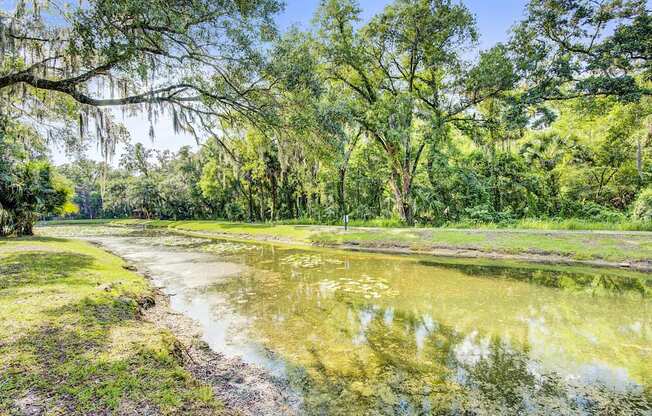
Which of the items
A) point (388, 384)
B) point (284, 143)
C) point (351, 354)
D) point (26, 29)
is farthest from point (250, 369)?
point (26, 29)

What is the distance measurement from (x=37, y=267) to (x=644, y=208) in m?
21.5

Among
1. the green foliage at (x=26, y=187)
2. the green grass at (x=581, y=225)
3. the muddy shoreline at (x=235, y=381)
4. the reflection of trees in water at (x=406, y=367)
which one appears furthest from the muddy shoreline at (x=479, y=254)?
the green foliage at (x=26, y=187)

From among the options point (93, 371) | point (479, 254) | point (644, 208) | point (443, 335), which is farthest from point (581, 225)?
point (93, 371)

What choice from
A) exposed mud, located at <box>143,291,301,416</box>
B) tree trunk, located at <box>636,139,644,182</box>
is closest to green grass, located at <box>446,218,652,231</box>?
tree trunk, located at <box>636,139,644,182</box>

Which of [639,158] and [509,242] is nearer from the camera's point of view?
[509,242]

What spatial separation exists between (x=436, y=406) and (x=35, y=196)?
22.2m

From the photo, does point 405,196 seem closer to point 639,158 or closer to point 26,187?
point 639,158

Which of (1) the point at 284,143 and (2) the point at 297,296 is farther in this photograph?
(1) the point at 284,143

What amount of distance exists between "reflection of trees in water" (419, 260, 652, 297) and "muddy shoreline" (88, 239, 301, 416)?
7.57 meters

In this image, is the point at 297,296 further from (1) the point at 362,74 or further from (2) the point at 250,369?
(1) the point at 362,74

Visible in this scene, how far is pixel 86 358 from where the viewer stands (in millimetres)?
3578

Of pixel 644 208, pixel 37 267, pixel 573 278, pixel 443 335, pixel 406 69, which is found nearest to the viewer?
pixel 443 335

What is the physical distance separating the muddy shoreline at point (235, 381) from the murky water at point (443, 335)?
0.19 meters

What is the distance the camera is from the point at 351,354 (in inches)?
182
